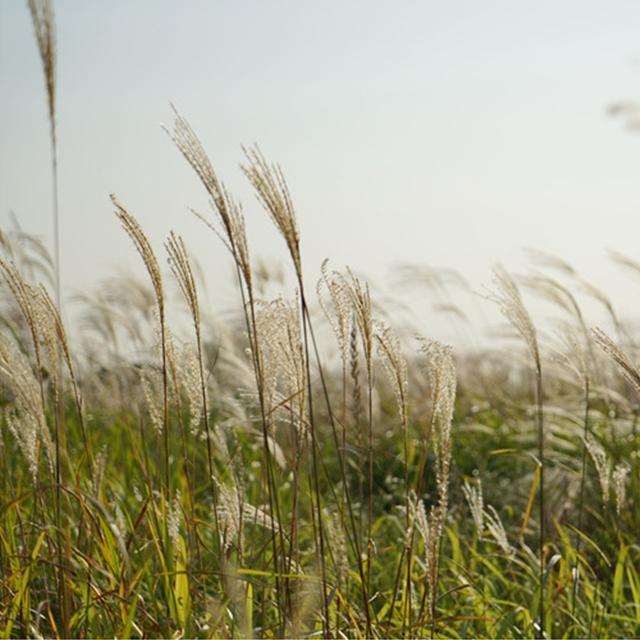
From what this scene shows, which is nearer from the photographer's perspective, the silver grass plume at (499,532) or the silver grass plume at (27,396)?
the silver grass plume at (27,396)

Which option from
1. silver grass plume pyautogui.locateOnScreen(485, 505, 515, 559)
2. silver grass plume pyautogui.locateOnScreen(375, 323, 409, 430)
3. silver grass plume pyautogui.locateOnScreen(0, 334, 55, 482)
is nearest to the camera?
silver grass plume pyautogui.locateOnScreen(0, 334, 55, 482)

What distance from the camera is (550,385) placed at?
8633mm

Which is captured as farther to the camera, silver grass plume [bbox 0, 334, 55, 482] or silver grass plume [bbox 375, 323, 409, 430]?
silver grass plume [bbox 375, 323, 409, 430]

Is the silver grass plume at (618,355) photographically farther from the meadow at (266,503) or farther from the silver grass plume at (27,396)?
the silver grass plume at (27,396)

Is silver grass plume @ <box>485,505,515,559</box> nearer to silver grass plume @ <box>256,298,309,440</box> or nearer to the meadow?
the meadow

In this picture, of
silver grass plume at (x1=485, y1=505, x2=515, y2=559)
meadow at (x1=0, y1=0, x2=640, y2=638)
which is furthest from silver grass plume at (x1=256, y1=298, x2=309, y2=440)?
silver grass plume at (x1=485, y1=505, x2=515, y2=559)

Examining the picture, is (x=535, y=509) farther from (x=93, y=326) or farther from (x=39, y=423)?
(x=39, y=423)

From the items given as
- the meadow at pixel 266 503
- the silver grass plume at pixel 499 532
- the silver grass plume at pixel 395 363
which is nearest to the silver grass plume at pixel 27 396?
the meadow at pixel 266 503

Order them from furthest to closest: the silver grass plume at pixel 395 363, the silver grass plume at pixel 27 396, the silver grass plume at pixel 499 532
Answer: the silver grass plume at pixel 499 532 < the silver grass plume at pixel 395 363 < the silver grass plume at pixel 27 396

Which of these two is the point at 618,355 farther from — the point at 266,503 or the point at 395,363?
→ the point at 266,503

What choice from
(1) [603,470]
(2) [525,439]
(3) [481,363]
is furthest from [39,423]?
(3) [481,363]

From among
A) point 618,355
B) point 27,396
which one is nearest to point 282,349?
point 27,396

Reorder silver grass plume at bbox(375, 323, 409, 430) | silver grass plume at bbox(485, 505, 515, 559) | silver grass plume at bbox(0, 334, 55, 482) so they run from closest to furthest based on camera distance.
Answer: silver grass plume at bbox(0, 334, 55, 482), silver grass plume at bbox(375, 323, 409, 430), silver grass plume at bbox(485, 505, 515, 559)

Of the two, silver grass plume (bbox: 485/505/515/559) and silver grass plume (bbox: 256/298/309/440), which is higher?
silver grass plume (bbox: 256/298/309/440)
